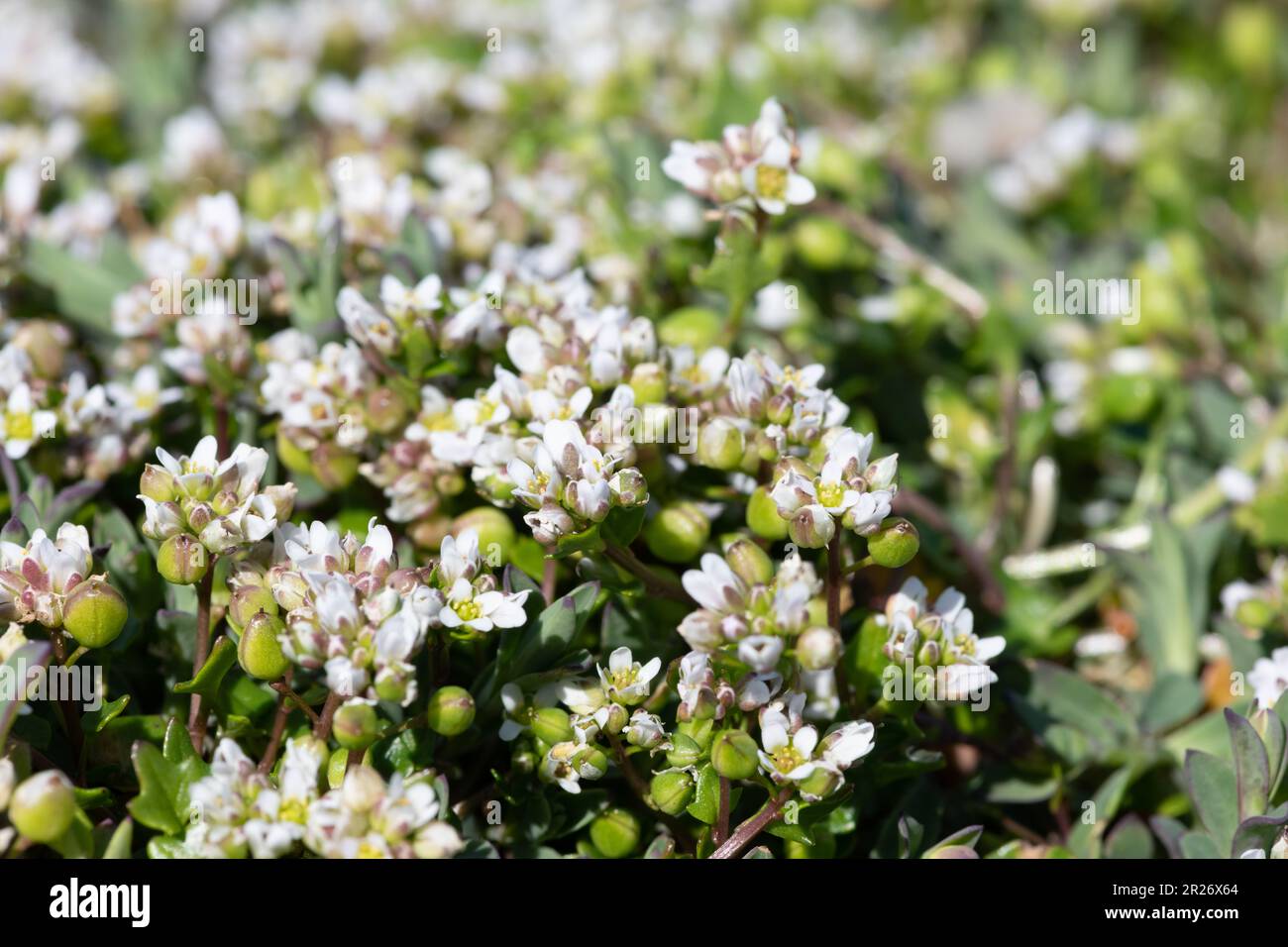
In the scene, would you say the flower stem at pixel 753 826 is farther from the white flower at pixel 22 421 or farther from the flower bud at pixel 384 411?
the white flower at pixel 22 421

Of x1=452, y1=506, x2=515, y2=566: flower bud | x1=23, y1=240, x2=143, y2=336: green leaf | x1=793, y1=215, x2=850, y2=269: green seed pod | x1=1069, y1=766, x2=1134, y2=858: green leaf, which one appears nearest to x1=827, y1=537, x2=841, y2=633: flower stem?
x1=452, y1=506, x2=515, y2=566: flower bud

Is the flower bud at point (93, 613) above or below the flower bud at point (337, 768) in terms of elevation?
above

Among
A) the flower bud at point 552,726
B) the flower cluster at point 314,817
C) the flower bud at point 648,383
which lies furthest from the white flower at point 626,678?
the flower bud at point 648,383

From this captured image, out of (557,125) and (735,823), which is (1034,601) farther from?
(557,125)

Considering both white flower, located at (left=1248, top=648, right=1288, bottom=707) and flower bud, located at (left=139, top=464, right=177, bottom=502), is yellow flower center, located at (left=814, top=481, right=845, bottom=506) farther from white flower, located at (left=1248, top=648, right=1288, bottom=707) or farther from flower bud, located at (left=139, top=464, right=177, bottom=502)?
flower bud, located at (left=139, top=464, right=177, bottom=502)

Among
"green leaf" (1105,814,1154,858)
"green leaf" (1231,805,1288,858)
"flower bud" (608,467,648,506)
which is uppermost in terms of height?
"flower bud" (608,467,648,506)

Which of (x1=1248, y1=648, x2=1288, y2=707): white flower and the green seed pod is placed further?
the green seed pod
